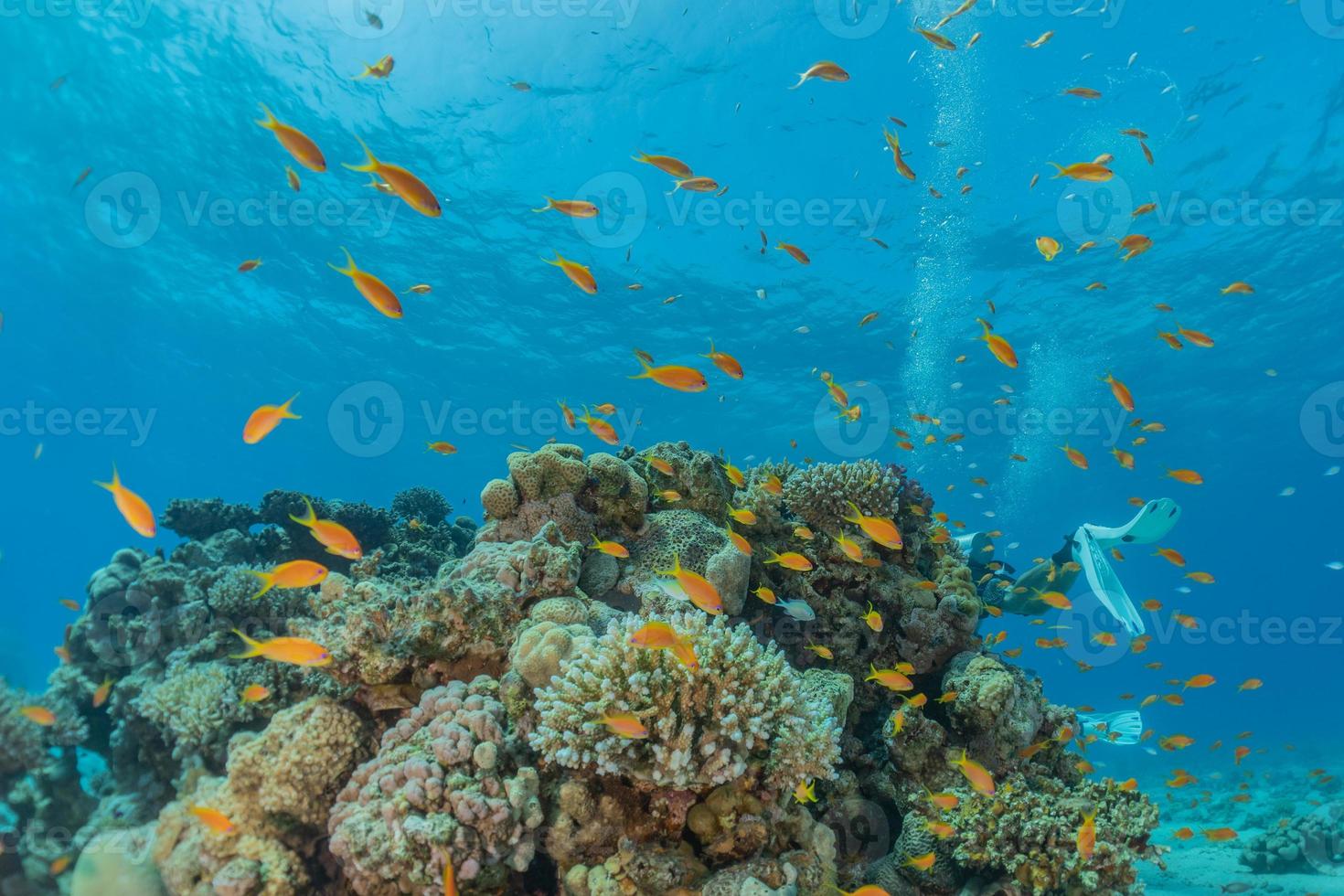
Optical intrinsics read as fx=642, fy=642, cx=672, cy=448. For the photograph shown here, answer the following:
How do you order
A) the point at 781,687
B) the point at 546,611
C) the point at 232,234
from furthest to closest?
the point at 232,234
the point at 546,611
the point at 781,687

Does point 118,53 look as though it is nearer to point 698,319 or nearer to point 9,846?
point 698,319

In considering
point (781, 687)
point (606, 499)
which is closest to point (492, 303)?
point (606, 499)

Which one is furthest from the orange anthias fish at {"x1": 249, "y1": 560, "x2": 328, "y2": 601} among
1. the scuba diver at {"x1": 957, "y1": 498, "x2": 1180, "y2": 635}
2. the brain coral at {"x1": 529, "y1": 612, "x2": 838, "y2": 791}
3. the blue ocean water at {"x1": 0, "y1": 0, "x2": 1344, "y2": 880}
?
the scuba diver at {"x1": 957, "y1": 498, "x2": 1180, "y2": 635}

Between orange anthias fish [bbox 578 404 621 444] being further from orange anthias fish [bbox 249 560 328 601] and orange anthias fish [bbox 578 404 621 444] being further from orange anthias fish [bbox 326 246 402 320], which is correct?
orange anthias fish [bbox 249 560 328 601]

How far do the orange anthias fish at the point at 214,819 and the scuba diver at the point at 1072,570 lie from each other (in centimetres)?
839

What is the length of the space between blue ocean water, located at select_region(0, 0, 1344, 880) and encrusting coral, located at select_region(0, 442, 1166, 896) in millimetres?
2083

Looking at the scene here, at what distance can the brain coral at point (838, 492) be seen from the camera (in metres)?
7.09

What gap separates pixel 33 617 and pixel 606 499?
144m

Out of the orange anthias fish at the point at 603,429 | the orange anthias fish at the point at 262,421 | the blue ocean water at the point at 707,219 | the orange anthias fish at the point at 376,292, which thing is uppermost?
the blue ocean water at the point at 707,219

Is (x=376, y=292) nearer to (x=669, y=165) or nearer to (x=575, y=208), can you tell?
(x=575, y=208)

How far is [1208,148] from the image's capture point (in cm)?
2305

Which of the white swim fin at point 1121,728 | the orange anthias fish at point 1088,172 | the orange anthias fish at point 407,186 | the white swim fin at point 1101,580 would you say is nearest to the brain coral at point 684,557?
the orange anthias fish at point 407,186

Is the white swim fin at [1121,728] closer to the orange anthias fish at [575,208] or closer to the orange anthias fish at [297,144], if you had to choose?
the orange anthias fish at [575,208]

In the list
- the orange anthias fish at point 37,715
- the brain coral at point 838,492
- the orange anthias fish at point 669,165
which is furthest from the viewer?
the brain coral at point 838,492
